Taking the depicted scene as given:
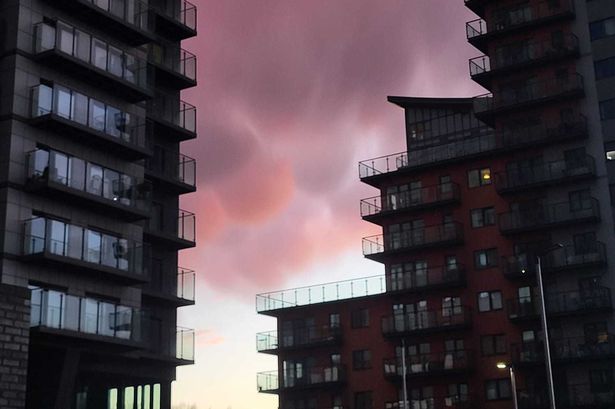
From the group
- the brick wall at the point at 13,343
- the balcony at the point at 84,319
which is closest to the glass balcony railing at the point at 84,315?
the balcony at the point at 84,319

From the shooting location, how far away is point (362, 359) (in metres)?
93.7

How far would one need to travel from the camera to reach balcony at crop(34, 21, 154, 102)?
176 ft

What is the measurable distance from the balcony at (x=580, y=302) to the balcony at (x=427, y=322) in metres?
8.95

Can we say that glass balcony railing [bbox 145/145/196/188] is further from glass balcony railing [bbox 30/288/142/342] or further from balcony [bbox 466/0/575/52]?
balcony [bbox 466/0/575/52]

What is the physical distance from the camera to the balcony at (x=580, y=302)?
77.5 meters

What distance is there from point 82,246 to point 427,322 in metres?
42.8

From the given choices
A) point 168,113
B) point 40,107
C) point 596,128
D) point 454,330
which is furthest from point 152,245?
point 596,128

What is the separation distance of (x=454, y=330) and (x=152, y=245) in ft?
112

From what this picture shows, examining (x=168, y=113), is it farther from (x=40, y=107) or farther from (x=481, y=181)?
(x=481, y=181)

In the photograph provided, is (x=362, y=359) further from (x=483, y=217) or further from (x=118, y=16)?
(x=118, y=16)

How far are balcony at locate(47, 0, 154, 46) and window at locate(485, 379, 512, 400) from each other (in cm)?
4299

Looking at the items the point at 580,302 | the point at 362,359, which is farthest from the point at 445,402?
the point at 580,302

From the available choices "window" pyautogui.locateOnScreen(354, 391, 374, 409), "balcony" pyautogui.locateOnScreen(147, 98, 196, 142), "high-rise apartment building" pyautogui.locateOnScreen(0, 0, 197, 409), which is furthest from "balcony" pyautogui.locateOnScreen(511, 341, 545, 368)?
"balcony" pyautogui.locateOnScreen(147, 98, 196, 142)

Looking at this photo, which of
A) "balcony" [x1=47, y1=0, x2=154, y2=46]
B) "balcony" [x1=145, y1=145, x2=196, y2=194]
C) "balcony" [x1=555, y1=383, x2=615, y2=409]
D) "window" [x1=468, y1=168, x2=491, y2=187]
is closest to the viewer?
"balcony" [x1=47, y1=0, x2=154, y2=46]
